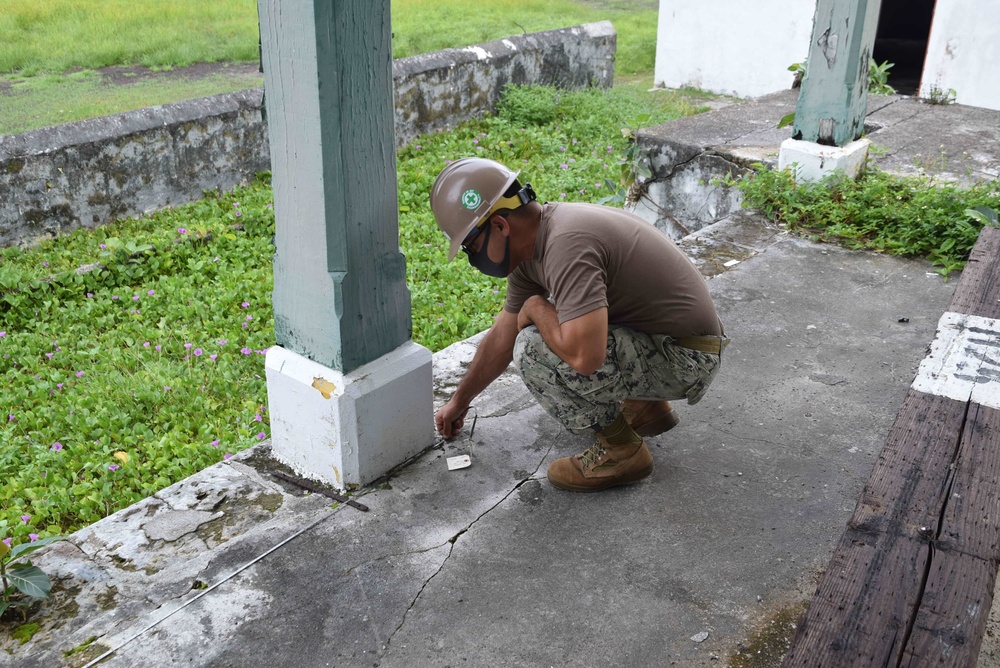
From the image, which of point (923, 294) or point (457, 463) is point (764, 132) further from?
point (457, 463)

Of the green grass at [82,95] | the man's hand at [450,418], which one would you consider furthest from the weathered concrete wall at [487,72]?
the man's hand at [450,418]

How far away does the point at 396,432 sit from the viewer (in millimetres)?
2773

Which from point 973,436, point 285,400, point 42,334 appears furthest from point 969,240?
point 42,334

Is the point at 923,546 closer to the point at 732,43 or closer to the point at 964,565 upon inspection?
the point at 964,565

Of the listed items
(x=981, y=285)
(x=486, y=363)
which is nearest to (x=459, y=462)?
(x=486, y=363)

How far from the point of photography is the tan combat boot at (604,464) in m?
2.71

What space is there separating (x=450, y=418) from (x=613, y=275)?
74cm

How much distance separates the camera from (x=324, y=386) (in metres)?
2.60

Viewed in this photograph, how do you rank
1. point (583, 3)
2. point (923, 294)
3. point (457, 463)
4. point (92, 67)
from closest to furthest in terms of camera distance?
point (457, 463) < point (923, 294) < point (92, 67) < point (583, 3)

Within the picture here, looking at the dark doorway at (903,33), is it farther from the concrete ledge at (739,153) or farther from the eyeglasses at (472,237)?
the eyeglasses at (472,237)

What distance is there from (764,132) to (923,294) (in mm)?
2585

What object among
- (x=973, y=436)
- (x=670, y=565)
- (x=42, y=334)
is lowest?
(x=42, y=334)

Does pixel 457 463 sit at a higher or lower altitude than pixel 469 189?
lower

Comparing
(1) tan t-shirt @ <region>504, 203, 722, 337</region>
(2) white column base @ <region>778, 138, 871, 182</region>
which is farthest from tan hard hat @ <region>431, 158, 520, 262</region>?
(2) white column base @ <region>778, 138, 871, 182</region>
